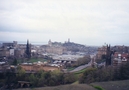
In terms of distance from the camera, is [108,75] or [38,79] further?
[38,79]

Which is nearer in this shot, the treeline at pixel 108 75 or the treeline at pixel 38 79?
the treeline at pixel 108 75

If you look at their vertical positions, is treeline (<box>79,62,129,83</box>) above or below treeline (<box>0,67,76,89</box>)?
above

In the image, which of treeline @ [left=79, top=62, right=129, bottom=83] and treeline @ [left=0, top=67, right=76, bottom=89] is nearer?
treeline @ [left=79, top=62, right=129, bottom=83]

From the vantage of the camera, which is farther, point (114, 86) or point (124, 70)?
point (124, 70)

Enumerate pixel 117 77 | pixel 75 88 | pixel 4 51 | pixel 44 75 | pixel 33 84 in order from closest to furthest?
pixel 75 88, pixel 117 77, pixel 33 84, pixel 44 75, pixel 4 51

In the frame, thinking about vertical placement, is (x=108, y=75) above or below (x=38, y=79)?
above

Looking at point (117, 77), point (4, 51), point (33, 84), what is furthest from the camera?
point (4, 51)

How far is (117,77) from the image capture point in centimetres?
927

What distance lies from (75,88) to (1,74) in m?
6.53

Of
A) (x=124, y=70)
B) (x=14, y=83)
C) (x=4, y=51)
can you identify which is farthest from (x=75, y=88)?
(x=4, y=51)

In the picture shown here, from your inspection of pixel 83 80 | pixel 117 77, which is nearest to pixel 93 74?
pixel 83 80

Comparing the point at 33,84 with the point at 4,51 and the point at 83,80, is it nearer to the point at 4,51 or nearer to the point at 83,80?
the point at 83,80

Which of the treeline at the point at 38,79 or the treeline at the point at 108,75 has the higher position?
the treeline at the point at 108,75

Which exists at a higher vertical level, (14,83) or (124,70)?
(124,70)
